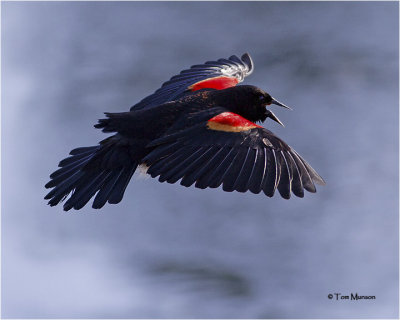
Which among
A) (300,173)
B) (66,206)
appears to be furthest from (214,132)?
(66,206)

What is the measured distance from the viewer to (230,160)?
475 centimetres

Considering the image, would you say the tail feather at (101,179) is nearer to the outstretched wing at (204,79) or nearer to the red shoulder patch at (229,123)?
the red shoulder patch at (229,123)

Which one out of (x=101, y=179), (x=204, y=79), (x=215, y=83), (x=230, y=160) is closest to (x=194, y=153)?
(x=230, y=160)

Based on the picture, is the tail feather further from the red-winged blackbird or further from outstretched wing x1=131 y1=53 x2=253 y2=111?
outstretched wing x1=131 y1=53 x2=253 y2=111

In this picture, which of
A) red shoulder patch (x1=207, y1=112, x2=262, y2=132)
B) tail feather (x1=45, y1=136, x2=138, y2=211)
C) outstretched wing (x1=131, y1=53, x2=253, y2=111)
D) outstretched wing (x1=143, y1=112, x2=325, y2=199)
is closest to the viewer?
outstretched wing (x1=143, y1=112, x2=325, y2=199)

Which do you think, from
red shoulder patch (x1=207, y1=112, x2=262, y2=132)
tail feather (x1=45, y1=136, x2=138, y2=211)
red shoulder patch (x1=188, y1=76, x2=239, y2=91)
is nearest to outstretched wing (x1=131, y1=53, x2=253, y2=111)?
red shoulder patch (x1=188, y1=76, x2=239, y2=91)

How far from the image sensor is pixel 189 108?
5.04 meters

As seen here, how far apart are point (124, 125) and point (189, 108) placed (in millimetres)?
327

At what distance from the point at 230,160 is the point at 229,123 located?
0.70 feet

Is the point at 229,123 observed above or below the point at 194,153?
above

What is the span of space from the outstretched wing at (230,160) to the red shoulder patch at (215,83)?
775 mm

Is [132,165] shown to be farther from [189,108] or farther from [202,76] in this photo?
[202,76]

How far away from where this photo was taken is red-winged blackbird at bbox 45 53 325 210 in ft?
15.4

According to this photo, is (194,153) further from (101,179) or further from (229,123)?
(101,179)
